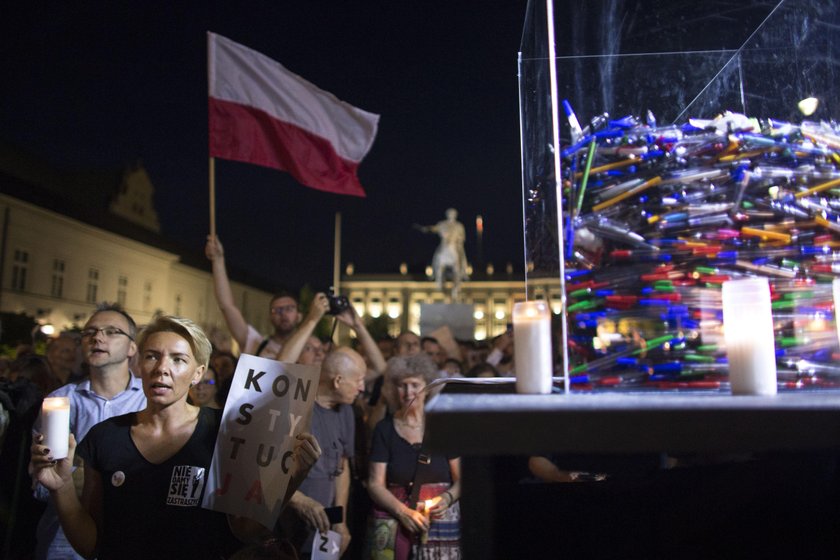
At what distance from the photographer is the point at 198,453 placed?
2766 millimetres

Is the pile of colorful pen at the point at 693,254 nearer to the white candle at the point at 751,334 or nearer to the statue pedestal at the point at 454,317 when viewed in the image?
the white candle at the point at 751,334

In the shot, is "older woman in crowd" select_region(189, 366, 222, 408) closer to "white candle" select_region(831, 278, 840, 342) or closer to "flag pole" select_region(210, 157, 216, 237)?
"flag pole" select_region(210, 157, 216, 237)

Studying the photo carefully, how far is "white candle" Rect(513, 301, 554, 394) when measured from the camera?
175 centimetres

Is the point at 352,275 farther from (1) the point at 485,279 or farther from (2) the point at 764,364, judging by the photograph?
(2) the point at 764,364

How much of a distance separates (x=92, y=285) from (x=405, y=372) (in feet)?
132

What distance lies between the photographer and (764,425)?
1.40 metres

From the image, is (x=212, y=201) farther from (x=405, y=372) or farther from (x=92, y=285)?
(x=92, y=285)

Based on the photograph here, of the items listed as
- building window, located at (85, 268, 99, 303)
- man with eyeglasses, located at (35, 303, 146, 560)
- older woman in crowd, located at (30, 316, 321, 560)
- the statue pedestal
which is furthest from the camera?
building window, located at (85, 268, 99, 303)

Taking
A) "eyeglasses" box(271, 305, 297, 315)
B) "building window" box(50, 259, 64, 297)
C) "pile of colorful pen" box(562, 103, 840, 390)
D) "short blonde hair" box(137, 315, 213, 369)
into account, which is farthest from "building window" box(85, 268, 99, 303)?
"pile of colorful pen" box(562, 103, 840, 390)

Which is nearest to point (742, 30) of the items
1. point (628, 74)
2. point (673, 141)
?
point (628, 74)

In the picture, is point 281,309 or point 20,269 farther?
point 20,269

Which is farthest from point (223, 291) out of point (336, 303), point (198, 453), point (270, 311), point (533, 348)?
point (533, 348)

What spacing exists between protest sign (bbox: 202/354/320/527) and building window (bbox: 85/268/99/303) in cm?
4073

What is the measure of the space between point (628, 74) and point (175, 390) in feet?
6.90
